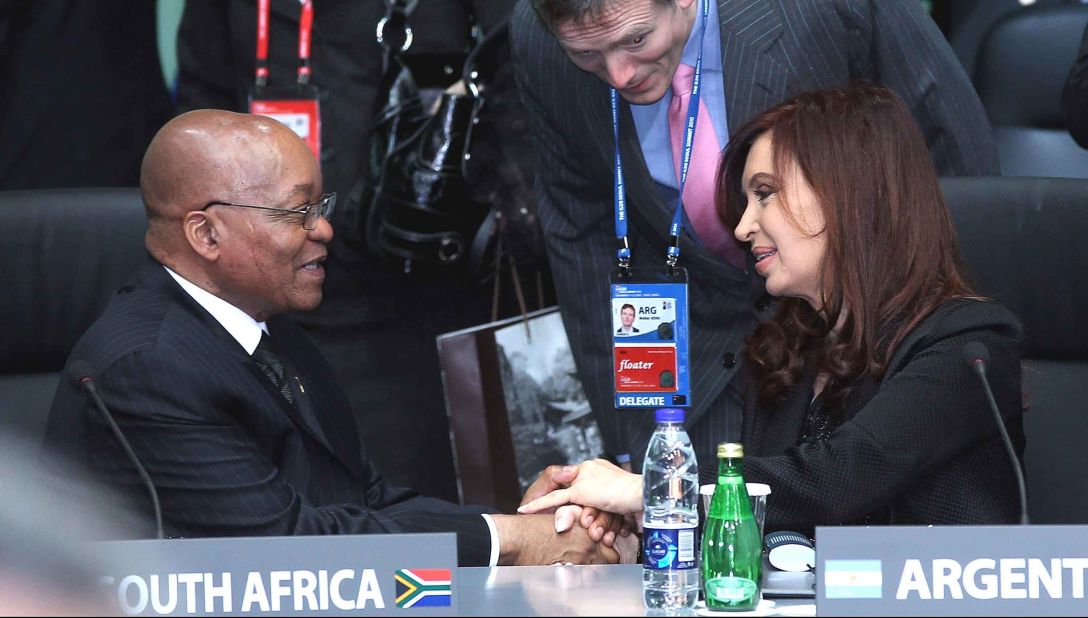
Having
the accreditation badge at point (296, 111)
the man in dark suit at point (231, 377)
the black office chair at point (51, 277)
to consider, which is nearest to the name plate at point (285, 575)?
the man in dark suit at point (231, 377)

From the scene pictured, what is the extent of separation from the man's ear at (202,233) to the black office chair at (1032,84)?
8.15 feet

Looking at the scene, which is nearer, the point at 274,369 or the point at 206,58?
the point at 274,369

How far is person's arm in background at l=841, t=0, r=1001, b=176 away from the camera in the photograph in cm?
276

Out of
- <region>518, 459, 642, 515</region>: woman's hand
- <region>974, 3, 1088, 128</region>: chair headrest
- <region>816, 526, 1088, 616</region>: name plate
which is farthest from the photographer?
<region>974, 3, 1088, 128</region>: chair headrest

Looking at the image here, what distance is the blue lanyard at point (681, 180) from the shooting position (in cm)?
275

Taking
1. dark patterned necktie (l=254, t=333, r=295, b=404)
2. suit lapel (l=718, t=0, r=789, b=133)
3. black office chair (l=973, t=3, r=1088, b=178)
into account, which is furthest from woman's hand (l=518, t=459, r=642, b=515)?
black office chair (l=973, t=3, r=1088, b=178)

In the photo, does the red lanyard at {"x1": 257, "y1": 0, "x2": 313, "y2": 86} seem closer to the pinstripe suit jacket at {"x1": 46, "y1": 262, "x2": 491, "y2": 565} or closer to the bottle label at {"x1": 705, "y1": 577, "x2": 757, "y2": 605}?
the pinstripe suit jacket at {"x1": 46, "y1": 262, "x2": 491, "y2": 565}

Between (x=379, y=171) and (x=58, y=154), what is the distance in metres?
0.77

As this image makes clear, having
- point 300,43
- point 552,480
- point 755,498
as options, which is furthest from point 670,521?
point 300,43

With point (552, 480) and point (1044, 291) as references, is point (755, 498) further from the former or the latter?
point (1044, 291)

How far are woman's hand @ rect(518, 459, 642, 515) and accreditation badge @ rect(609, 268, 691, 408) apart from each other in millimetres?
162

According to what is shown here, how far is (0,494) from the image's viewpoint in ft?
7.40

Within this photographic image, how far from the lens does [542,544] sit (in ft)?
8.68

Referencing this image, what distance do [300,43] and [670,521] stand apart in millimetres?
1888
